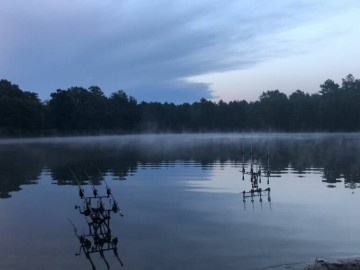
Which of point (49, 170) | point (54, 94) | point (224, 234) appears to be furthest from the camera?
point (54, 94)

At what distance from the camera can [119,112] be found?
181250 mm

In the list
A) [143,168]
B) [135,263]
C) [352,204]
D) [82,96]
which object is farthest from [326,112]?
[135,263]

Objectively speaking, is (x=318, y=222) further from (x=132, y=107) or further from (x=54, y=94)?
(x=132, y=107)

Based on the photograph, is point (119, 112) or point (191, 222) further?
point (119, 112)

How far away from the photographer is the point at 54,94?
156 metres

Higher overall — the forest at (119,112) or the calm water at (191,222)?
the forest at (119,112)

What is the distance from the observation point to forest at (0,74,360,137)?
132 meters

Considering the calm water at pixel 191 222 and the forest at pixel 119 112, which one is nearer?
the calm water at pixel 191 222

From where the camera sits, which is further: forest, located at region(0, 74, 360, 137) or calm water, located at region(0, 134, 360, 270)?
forest, located at region(0, 74, 360, 137)

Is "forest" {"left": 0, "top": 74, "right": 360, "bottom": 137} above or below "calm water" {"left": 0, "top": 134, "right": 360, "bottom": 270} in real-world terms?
above

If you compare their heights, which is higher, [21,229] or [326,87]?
[326,87]

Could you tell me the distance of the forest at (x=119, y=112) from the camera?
434 ft

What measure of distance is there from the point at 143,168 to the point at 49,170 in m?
8.19

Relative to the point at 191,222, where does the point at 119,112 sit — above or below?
above
